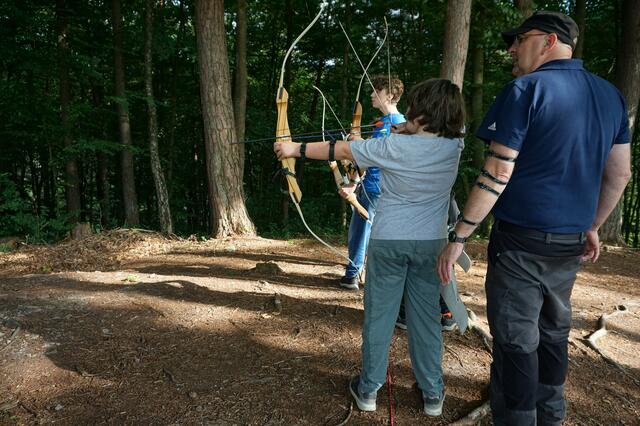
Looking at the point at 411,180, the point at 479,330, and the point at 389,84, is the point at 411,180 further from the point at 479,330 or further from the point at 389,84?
the point at 479,330

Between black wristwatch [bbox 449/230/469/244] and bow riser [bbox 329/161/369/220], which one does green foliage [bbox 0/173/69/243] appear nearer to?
bow riser [bbox 329/161/369/220]

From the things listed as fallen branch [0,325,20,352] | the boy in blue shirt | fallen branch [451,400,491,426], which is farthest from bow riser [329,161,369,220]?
fallen branch [0,325,20,352]

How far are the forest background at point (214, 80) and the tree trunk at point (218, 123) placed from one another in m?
0.02

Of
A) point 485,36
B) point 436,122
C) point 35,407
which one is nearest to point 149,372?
point 35,407

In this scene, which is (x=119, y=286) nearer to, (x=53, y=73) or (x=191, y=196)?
(x=53, y=73)

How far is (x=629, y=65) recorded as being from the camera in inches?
280

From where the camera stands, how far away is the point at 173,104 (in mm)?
13727

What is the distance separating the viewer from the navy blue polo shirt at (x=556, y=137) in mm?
1594

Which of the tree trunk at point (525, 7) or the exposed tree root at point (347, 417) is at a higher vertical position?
the tree trunk at point (525, 7)

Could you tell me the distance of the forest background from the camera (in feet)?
22.2

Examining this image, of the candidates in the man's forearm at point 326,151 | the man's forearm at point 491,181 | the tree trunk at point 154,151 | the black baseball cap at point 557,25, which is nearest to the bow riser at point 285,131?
the man's forearm at point 326,151

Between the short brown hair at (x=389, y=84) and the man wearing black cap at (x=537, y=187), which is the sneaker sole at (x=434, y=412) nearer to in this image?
the man wearing black cap at (x=537, y=187)

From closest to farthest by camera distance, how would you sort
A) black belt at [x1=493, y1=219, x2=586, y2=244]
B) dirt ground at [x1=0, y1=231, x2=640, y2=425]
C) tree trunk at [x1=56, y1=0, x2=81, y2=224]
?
black belt at [x1=493, y1=219, x2=586, y2=244] → dirt ground at [x1=0, y1=231, x2=640, y2=425] → tree trunk at [x1=56, y1=0, x2=81, y2=224]

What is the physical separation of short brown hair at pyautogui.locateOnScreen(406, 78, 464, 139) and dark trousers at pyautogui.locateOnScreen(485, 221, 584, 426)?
527mm
